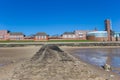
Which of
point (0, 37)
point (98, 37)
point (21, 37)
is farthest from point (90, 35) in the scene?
point (0, 37)

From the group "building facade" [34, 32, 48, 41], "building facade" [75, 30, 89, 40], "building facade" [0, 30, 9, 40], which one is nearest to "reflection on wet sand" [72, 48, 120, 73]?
"building facade" [34, 32, 48, 41]

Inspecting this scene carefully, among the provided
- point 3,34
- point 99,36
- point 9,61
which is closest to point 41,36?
point 3,34

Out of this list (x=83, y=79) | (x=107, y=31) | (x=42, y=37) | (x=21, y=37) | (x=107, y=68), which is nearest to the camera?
(x=83, y=79)

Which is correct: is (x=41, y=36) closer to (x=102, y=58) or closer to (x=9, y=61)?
(x=102, y=58)

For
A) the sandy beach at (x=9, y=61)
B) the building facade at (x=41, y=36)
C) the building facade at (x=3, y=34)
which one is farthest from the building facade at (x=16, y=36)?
the sandy beach at (x=9, y=61)

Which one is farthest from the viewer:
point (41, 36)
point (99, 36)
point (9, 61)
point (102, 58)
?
point (41, 36)

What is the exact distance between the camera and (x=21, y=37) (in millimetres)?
129250

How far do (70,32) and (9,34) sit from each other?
3834 cm

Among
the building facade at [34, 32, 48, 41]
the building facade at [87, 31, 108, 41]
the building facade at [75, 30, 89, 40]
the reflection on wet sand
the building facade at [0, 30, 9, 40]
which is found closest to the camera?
the reflection on wet sand

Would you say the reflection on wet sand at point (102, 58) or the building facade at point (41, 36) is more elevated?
the building facade at point (41, 36)

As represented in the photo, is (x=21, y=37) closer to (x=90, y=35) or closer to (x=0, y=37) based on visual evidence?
(x=0, y=37)

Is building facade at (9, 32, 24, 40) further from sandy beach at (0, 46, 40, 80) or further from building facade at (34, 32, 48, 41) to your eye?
sandy beach at (0, 46, 40, 80)

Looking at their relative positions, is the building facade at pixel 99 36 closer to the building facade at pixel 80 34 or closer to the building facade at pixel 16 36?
the building facade at pixel 80 34

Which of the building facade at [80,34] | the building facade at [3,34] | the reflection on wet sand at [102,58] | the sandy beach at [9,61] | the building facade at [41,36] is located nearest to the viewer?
the sandy beach at [9,61]
